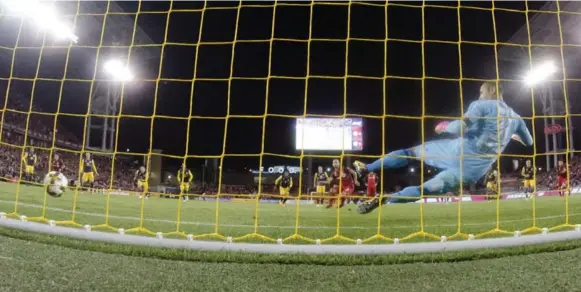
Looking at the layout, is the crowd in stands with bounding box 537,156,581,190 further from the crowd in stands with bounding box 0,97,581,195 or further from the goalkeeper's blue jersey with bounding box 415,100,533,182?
the goalkeeper's blue jersey with bounding box 415,100,533,182

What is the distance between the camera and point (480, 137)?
5.13m

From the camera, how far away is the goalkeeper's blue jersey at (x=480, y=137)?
194 inches

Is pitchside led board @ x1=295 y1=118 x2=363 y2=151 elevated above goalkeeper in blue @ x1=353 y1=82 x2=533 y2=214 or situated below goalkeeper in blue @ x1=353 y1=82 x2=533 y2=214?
above

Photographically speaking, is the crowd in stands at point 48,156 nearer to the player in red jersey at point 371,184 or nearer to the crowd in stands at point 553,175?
the crowd in stands at point 553,175

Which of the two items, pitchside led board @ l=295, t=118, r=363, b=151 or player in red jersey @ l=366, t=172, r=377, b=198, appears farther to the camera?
pitchside led board @ l=295, t=118, r=363, b=151

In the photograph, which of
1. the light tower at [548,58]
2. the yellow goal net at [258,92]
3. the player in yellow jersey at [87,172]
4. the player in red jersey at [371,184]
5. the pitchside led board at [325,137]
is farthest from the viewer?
the pitchside led board at [325,137]

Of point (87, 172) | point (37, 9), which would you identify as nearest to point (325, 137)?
point (87, 172)

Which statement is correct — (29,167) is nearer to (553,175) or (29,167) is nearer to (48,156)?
(48,156)

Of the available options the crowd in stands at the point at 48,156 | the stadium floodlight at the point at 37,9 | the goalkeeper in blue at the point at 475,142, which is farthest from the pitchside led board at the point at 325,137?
the goalkeeper in blue at the point at 475,142

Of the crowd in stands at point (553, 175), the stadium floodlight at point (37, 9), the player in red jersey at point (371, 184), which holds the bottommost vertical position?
the player in red jersey at point (371, 184)

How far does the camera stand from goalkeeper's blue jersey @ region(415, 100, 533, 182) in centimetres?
493

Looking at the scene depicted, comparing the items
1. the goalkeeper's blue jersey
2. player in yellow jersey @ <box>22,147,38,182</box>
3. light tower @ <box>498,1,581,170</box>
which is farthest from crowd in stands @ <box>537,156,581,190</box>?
player in yellow jersey @ <box>22,147,38,182</box>

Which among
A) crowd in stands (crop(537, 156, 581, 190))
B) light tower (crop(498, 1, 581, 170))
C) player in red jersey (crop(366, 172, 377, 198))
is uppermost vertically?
light tower (crop(498, 1, 581, 170))

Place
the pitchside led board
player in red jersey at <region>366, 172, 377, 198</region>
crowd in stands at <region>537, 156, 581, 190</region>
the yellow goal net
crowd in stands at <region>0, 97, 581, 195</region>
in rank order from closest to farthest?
player in red jersey at <region>366, 172, 377, 198</region> → the yellow goal net → crowd in stands at <region>0, 97, 581, 195</region> → crowd in stands at <region>537, 156, 581, 190</region> → the pitchside led board
